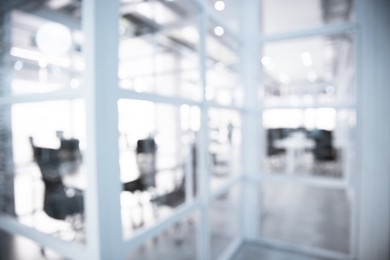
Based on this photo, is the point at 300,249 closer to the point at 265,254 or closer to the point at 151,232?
the point at 265,254

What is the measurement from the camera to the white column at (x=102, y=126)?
0.83m

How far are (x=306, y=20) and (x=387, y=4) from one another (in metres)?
2.46

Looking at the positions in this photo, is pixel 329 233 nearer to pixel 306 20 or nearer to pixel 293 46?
pixel 306 20

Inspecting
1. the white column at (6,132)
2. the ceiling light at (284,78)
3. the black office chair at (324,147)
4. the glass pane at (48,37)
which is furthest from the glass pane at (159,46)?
the ceiling light at (284,78)

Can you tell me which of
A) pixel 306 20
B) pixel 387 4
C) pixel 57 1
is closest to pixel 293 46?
pixel 306 20

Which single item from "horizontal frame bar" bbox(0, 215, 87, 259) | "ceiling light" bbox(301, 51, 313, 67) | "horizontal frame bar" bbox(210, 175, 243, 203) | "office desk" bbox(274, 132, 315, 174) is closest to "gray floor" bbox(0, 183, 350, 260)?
"horizontal frame bar" bbox(0, 215, 87, 259)

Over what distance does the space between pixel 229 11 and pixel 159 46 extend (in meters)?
3.92

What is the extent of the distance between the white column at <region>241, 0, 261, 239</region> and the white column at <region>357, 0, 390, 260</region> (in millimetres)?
864

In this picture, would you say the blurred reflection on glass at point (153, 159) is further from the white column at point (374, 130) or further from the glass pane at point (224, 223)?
the white column at point (374, 130)

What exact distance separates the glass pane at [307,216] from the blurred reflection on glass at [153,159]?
1.06 m

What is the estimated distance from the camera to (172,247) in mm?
2453

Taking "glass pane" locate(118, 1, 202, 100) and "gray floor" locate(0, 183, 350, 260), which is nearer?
"gray floor" locate(0, 183, 350, 260)

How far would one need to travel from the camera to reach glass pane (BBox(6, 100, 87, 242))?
1.50 m

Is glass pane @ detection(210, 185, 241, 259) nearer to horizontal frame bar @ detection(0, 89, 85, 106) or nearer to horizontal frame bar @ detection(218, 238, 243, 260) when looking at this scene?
horizontal frame bar @ detection(218, 238, 243, 260)
